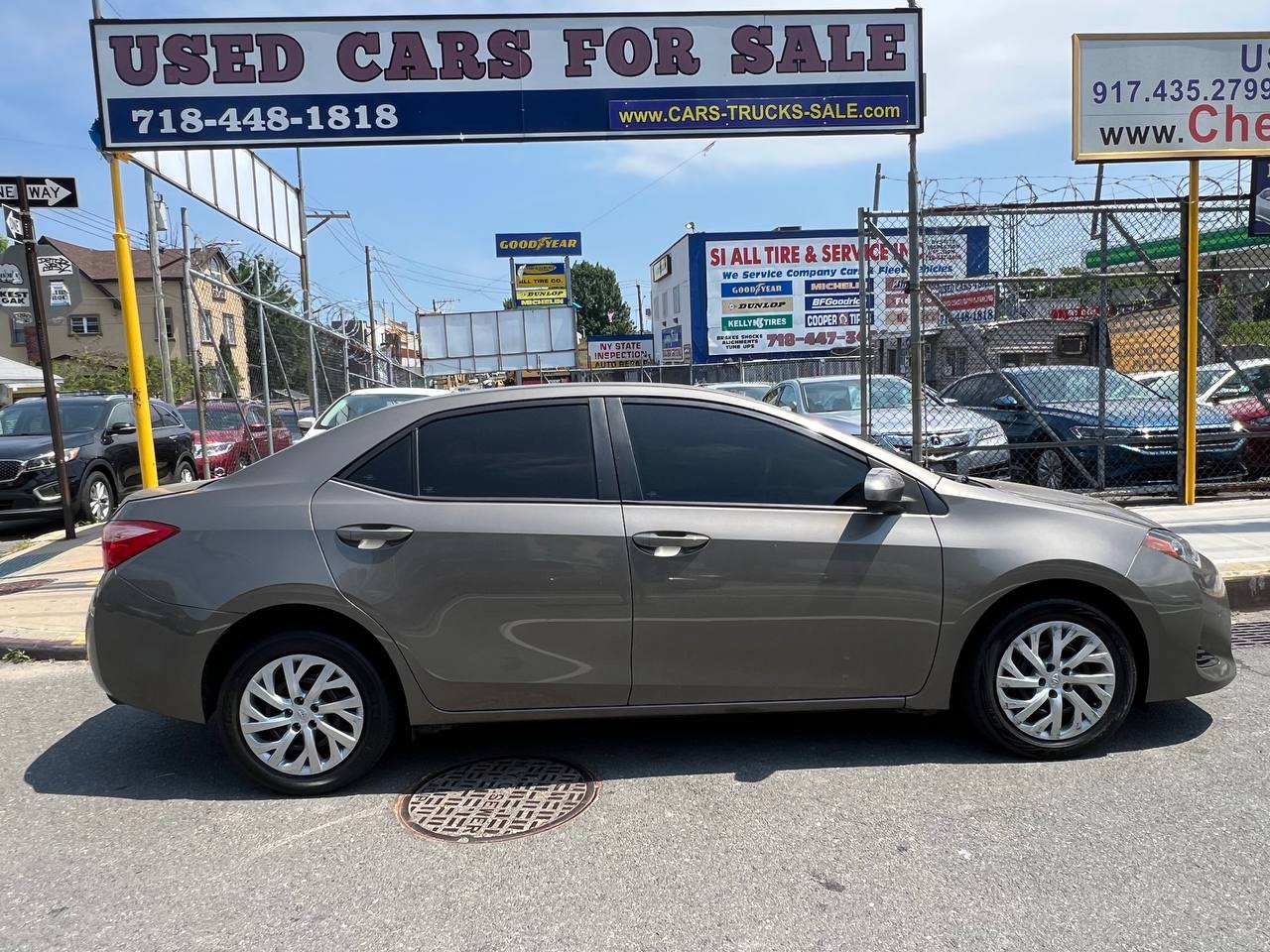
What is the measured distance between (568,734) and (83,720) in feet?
8.51

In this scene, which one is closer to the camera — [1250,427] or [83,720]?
[83,720]

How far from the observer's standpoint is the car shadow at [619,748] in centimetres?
405

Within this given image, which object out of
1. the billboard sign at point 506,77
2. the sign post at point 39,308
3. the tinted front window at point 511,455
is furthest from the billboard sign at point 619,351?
the tinted front window at point 511,455

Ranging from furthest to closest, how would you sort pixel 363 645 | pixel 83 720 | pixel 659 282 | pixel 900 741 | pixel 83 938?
1. pixel 659 282
2. pixel 83 720
3. pixel 900 741
4. pixel 363 645
5. pixel 83 938

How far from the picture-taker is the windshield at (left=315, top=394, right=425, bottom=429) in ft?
36.2

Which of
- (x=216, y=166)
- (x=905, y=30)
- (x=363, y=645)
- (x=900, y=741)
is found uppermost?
(x=905, y=30)

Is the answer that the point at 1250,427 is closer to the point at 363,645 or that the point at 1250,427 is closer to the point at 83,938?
the point at 363,645

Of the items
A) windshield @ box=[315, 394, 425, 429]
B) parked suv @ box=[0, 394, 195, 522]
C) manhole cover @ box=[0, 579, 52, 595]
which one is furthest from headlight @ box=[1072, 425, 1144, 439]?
parked suv @ box=[0, 394, 195, 522]

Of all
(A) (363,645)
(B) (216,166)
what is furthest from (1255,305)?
(B) (216,166)

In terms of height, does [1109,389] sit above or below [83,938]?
above

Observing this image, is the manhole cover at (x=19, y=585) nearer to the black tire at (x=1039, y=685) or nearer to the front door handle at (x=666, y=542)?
the front door handle at (x=666, y=542)

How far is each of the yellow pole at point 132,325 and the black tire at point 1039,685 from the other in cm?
613

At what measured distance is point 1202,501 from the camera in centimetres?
947

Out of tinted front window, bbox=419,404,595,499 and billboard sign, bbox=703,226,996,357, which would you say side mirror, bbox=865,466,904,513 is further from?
billboard sign, bbox=703,226,996,357
